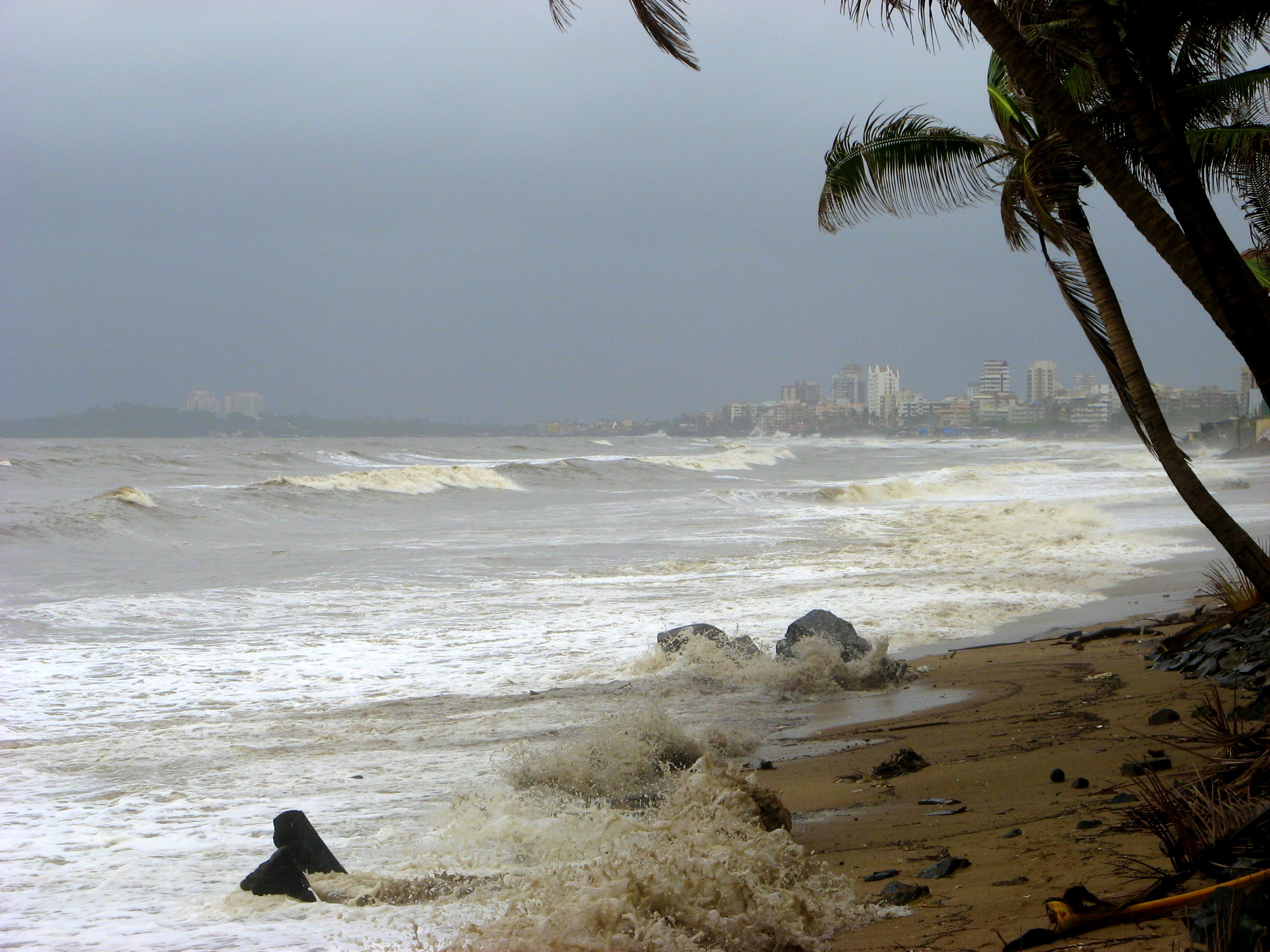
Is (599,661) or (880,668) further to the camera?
(599,661)

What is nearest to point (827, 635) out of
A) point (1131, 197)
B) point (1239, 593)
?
point (1239, 593)

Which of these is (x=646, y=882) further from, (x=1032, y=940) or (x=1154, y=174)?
(x=1154, y=174)

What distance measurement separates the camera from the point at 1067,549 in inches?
657

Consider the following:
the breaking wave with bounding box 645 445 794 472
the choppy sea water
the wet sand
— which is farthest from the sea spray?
the breaking wave with bounding box 645 445 794 472

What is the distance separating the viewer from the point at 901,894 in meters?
3.52

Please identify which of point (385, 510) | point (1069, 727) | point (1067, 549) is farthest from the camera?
point (385, 510)

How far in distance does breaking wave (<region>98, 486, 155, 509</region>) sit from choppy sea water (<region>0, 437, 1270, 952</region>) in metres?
0.29

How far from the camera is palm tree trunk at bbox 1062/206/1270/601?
19.4 feet

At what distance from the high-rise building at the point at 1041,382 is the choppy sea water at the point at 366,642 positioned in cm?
13832

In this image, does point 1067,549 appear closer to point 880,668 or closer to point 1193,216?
point 880,668

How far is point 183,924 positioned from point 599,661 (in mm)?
5673

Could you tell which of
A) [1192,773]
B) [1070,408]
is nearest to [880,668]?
[1192,773]

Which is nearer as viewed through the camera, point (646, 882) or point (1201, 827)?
point (1201, 827)

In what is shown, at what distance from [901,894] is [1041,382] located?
177 m
